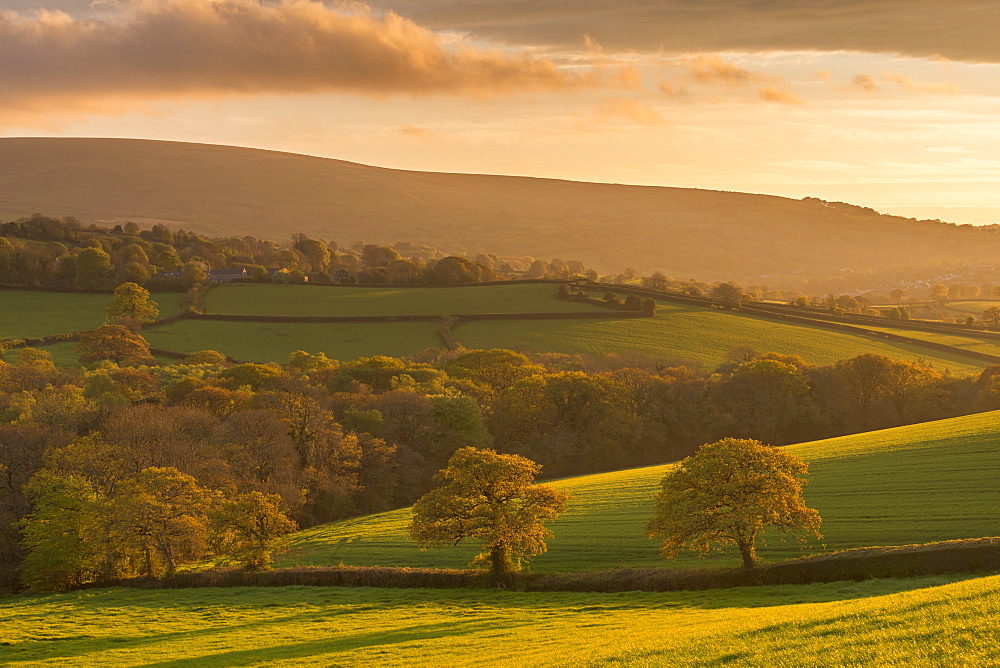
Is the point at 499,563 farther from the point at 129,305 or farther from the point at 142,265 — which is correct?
the point at 142,265

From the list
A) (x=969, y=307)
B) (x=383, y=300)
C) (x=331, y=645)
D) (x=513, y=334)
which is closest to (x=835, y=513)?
(x=331, y=645)

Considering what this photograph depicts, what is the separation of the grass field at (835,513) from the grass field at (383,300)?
78358 mm

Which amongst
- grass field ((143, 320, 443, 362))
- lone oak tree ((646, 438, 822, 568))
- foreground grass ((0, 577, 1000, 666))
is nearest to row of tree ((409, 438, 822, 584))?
lone oak tree ((646, 438, 822, 568))

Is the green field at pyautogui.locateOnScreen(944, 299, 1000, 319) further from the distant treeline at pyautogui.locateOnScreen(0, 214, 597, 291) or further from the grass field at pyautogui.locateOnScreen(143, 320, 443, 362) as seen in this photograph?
the grass field at pyautogui.locateOnScreen(143, 320, 443, 362)

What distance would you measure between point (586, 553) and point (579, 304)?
102109 mm

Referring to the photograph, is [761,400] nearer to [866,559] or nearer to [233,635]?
[866,559]

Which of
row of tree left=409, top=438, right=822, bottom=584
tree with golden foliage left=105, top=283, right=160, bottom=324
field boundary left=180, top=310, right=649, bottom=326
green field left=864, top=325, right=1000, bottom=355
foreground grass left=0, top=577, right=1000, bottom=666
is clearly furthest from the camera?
field boundary left=180, top=310, right=649, bottom=326

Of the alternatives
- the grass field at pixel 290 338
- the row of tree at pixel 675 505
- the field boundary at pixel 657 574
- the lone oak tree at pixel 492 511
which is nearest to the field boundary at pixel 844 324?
the grass field at pixel 290 338

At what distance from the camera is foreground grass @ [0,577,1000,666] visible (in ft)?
61.5

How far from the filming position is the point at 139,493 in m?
49.5

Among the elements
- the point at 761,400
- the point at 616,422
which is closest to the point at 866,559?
the point at 616,422

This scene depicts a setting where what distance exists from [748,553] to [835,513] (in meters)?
10.8

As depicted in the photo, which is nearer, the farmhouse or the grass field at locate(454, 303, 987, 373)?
the grass field at locate(454, 303, 987, 373)

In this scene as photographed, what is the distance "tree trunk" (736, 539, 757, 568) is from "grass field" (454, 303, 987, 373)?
7674 centimetres
